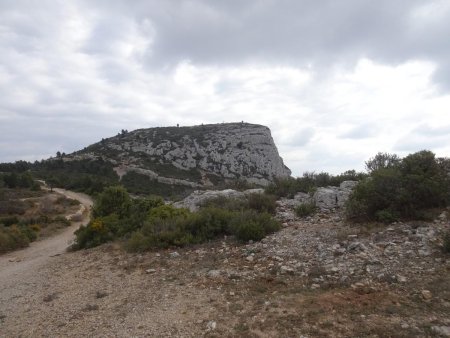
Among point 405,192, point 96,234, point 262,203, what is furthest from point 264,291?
point 96,234

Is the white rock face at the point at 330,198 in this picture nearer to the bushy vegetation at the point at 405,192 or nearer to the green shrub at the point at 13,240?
the bushy vegetation at the point at 405,192

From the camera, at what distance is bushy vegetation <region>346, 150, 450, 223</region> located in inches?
382

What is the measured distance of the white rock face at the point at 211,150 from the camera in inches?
2557

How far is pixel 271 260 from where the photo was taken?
8.42 metres

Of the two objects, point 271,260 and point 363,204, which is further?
point 363,204

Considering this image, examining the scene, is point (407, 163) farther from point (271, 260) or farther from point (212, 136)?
point (212, 136)

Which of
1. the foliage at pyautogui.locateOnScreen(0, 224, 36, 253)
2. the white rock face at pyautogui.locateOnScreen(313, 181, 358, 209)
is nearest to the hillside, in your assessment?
the foliage at pyautogui.locateOnScreen(0, 224, 36, 253)

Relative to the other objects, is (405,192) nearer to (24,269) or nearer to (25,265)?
(24,269)

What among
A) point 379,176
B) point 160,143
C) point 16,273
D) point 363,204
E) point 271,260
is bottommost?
point 16,273

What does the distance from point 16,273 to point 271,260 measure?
7.62 m

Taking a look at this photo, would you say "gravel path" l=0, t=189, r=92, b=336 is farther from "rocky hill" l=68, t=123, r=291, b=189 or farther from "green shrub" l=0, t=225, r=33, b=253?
"rocky hill" l=68, t=123, r=291, b=189

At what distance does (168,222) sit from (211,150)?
5665 cm

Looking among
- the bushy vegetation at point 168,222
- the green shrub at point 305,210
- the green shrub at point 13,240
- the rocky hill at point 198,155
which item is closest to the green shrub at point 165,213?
the bushy vegetation at point 168,222

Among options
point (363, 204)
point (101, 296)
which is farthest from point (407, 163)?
point (101, 296)
